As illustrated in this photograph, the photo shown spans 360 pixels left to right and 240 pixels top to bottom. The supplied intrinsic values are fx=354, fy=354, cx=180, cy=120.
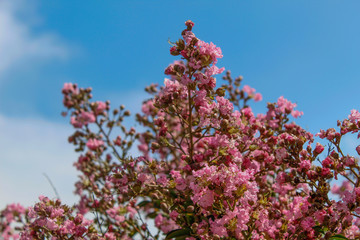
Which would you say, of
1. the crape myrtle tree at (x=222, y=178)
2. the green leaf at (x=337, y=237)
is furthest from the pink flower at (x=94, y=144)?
the green leaf at (x=337, y=237)

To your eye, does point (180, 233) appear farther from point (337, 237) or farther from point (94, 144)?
point (94, 144)

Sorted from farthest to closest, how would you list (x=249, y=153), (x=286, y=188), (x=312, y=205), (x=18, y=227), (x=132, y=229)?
(x=18, y=227)
(x=132, y=229)
(x=286, y=188)
(x=249, y=153)
(x=312, y=205)

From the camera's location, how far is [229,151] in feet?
7.12

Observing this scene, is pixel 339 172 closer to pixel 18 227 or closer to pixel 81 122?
pixel 81 122

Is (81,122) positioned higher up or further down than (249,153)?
higher up

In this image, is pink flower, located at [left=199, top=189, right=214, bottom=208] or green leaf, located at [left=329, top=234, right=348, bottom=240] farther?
green leaf, located at [left=329, top=234, right=348, bottom=240]

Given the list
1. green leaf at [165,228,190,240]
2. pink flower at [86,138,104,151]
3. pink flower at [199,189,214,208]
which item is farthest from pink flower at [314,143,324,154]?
pink flower at [86,138,104,151]

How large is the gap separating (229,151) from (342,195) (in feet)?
2.23

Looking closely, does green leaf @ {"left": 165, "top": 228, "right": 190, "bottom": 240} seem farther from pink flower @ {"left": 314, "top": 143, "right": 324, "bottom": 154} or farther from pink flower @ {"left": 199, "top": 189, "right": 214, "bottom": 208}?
pink flower @ {"left": 314, "top": 143, "right": 324, "bottom": 154}

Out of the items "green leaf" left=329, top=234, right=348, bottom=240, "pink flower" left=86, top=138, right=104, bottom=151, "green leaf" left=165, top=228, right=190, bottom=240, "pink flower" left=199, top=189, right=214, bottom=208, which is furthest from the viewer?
"pink flower" left=86, top=138, right=104, bottom=151

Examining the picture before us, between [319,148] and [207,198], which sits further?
[319,148]

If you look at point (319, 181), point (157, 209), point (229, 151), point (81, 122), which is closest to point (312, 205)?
point (319, 181)

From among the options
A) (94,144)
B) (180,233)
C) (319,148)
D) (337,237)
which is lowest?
(337,237)

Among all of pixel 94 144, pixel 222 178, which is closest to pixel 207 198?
pixel 222 178
